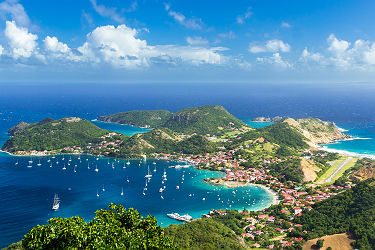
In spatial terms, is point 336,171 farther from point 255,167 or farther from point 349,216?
point 349,216

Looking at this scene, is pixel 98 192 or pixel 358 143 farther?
pixel 358 143

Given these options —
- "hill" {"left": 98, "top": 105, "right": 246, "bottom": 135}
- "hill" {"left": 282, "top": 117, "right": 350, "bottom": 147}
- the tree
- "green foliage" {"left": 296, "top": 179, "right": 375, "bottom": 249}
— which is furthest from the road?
"hill" {"left": 98, "top": 105, "right": 246, "bottom": 135}

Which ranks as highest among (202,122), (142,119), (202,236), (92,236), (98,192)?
(92,236)

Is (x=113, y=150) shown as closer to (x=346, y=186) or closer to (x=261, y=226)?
(x=261, y=226)

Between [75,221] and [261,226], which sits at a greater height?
[75,221]

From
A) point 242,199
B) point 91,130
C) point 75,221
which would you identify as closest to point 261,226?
point 242,199

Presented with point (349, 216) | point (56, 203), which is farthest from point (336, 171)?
point (56, 203)
